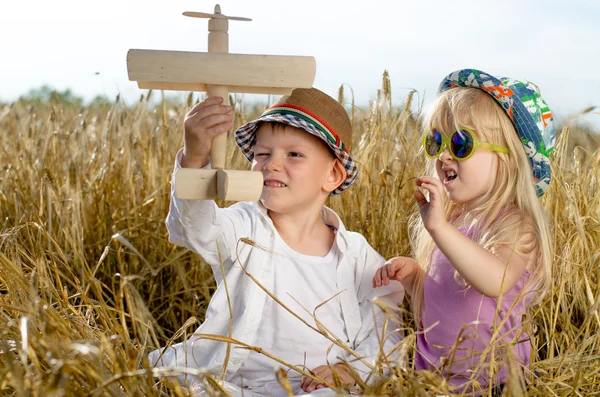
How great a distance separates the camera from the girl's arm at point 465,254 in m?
2.11

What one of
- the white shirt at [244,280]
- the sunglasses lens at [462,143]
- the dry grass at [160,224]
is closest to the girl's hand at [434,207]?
the sunglasses lens at [462,143]

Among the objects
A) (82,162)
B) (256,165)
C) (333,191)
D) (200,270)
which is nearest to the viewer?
(256,165)

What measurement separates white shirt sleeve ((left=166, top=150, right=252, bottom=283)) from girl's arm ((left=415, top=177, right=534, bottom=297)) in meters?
0.61

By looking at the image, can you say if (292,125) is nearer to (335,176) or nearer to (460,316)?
(335,176)

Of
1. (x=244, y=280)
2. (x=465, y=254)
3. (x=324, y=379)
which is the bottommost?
(x=324, y=379)

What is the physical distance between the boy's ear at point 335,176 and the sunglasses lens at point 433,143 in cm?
30

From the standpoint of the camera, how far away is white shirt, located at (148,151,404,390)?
217 cm

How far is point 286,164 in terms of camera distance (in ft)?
7.50

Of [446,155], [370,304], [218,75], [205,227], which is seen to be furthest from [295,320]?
[218,75]

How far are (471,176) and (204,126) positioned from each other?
941 mm

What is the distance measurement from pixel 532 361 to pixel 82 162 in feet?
8.30

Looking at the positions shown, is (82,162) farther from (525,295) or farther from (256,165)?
(525,295)

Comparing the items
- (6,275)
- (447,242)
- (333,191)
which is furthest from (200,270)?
(447,242)

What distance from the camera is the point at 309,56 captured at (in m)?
1.95
